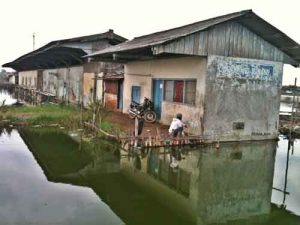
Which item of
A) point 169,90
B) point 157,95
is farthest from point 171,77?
point 157,95

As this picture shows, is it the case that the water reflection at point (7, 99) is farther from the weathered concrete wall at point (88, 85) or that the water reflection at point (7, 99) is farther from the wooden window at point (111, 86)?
the wooden window at point (111, 86)

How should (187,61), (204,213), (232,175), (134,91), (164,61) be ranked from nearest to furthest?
(204,213), (232,175), (187,61), (164,61), (134,91)

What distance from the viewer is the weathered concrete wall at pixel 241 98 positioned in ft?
43.1

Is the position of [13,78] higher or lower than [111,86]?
higher

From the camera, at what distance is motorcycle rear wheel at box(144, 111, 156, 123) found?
16.1 meters

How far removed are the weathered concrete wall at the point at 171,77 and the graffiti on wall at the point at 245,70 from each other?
0.79 metres

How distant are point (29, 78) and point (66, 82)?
54.9 ft

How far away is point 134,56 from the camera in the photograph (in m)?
16.7

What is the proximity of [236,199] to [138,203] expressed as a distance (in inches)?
80.0

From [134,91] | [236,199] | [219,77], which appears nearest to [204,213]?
[236,199]

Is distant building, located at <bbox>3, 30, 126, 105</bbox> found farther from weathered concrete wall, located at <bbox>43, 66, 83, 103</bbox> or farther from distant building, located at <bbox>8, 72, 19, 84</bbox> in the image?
distant building, located at <bbox>8, 72, 19, 84</bbox>

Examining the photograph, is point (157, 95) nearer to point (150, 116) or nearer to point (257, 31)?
point (150, 116)

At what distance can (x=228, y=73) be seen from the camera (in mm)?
13391

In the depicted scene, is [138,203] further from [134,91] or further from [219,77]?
[134,91]
